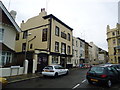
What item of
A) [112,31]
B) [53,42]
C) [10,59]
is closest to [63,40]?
[53,42]

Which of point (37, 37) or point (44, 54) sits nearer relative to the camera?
point (44, 54)

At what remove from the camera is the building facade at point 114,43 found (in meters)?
38.7

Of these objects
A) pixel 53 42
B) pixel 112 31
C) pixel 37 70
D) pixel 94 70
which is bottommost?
pixel 37 70

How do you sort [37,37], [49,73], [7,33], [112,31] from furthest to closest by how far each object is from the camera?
[112,31] → [37,37] → [7,33] → [49,73]

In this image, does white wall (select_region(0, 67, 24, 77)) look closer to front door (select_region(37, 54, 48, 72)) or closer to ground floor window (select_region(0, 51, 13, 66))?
ground floor window (select_region(0, 51, 13, 66))

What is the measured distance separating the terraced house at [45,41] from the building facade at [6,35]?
240 centimetres

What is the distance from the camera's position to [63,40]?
24.8 meters

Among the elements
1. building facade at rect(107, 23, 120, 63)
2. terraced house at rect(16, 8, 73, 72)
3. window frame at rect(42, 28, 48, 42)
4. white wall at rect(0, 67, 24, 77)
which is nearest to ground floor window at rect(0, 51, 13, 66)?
terraced house at rect(16, 8, 73, 72)

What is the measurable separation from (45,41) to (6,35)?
7307mm

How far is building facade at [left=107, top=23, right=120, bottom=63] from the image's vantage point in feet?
127

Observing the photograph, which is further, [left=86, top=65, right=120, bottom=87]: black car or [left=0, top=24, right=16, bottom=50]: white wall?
[left=0, top=24, right=16, bottom=50]: white wall

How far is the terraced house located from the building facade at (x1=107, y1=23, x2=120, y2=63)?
70.7 ft

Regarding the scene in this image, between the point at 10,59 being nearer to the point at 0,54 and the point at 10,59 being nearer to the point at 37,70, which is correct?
the point at 0,54

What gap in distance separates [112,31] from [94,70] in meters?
37.6
